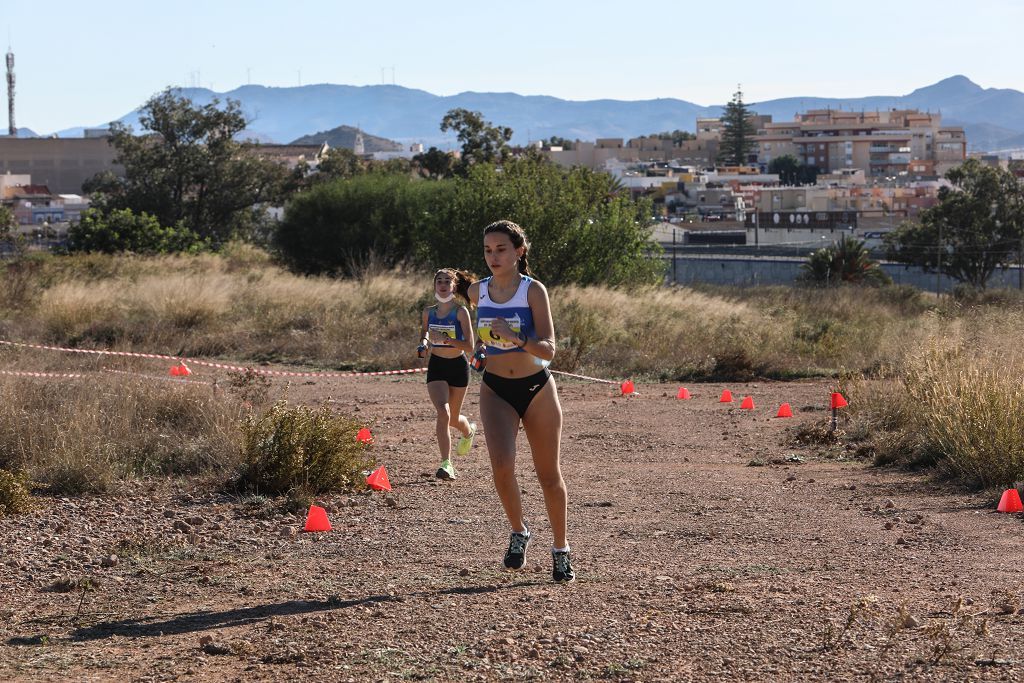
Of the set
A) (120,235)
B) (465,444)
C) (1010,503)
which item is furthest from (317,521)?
(120,235)

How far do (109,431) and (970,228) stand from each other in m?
51.6

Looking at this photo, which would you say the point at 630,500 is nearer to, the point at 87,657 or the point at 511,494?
the point at 511,494

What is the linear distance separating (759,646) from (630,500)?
3.40 m

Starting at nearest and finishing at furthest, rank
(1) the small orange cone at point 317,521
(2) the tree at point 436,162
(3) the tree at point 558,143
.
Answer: (1) the small orange cone at point 317,521 → (2) the tree at point 436,162 → (3) the tree at point 558,143

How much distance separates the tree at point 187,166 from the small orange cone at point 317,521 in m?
44.9

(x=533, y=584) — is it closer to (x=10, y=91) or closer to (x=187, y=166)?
(x=187, y=166)

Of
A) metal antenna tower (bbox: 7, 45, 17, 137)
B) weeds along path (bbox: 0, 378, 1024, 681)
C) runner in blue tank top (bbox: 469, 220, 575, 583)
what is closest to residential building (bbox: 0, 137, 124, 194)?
metal antenna tower (bbox: 7, 45, 17, 137)

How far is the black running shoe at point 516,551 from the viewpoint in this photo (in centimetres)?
618

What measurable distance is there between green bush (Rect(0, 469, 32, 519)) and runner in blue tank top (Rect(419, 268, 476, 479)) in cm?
286

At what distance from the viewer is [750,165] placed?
174m

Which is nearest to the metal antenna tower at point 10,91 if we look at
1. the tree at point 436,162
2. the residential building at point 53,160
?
the residential building at point 53,160

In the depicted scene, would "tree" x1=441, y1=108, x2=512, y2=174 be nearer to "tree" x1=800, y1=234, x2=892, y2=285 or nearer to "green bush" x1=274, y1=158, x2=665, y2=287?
"tree" x1=800, y1=234, x2=892, y2=285

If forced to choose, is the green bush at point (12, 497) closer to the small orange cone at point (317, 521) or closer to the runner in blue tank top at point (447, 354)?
the small orange cone at point (317, 521)

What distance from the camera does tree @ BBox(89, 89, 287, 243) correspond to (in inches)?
2016
